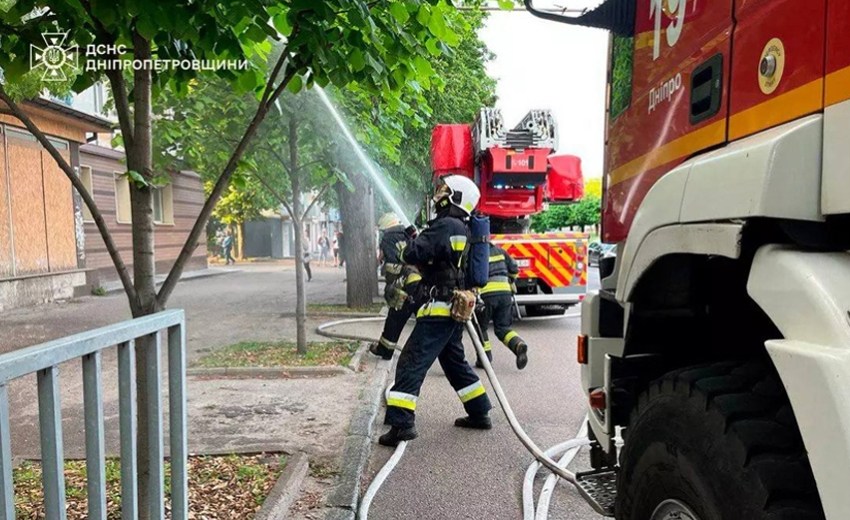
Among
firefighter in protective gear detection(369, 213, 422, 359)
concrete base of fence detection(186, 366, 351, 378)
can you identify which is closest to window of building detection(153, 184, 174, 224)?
firefighter in protective gear detection(369, 213, 422, 359)

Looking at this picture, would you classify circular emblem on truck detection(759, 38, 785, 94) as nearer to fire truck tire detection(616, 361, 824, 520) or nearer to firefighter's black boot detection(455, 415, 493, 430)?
fire truck tire detection(616, 361, 824, 520)

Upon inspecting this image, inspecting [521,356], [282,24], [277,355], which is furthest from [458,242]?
[277,355]

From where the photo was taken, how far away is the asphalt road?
330 cm

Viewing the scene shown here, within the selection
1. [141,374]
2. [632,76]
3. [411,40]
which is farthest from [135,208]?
[632,76]

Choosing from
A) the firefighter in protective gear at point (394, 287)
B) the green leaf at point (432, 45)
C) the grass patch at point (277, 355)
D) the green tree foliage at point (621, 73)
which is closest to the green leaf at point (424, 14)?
the green leaf at point (432, 45)

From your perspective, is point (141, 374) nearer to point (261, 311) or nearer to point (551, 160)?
point (551, 160)

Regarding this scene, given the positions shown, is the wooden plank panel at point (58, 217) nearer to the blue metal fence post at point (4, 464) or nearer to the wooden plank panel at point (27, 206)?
the wooden plank panel at point (27, 206)

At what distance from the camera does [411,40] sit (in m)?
2.91

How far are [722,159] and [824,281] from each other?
1.37 feet

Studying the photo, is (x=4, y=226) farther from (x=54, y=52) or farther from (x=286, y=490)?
(x=286, y=490)

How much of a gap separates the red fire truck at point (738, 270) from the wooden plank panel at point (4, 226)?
10749mm

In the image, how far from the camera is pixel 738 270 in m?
1.82

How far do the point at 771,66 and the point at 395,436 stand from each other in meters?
3.40

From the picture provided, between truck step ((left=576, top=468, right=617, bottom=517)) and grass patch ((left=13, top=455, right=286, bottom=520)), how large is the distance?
155cm
